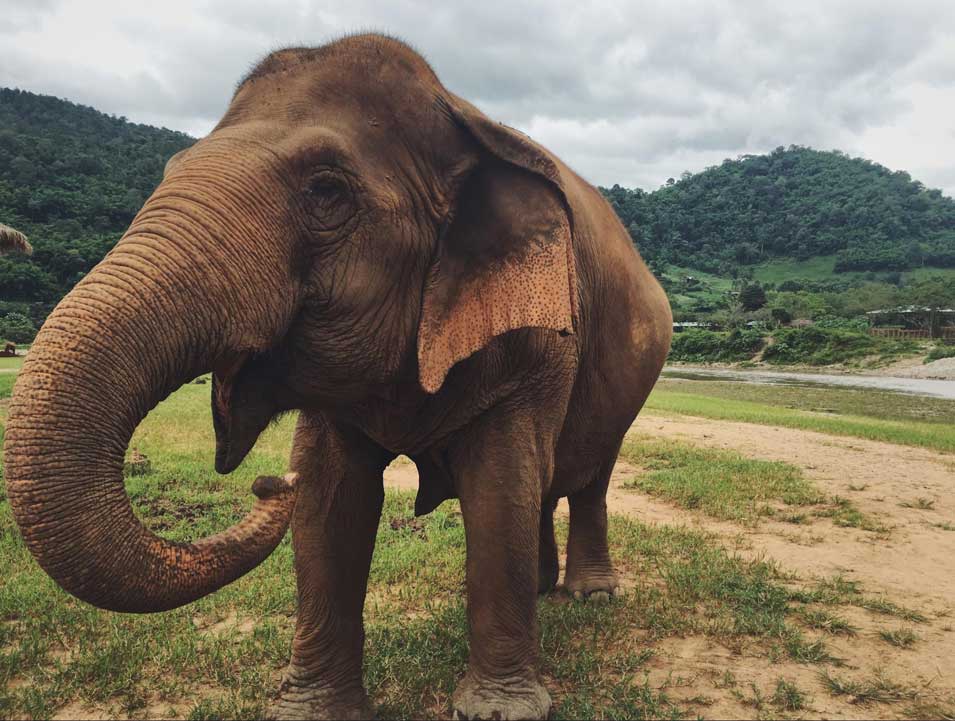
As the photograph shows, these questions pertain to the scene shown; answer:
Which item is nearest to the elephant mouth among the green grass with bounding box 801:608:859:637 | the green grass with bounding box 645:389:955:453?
the green grass with bounding box 801:608:859:637

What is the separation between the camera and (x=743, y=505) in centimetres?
655

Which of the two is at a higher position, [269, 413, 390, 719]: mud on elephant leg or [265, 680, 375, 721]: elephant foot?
[269, 413, 390, 719]: mud on elephant leg

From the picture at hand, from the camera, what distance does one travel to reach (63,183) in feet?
241

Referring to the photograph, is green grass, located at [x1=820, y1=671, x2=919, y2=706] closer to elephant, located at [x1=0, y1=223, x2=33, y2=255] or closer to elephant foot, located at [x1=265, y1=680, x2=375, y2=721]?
elephant foot, located at [x1=265, y1=680, x2=375, y2=721]

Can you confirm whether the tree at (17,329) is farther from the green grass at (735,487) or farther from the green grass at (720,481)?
the green grass at (735,487)

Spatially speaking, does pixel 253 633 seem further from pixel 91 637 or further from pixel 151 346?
pixel 151 346

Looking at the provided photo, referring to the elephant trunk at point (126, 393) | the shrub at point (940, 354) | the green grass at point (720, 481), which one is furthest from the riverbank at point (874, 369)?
the elephant trunk at point (126, 393)

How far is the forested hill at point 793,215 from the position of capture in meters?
112

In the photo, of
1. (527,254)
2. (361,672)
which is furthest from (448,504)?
(527,254)

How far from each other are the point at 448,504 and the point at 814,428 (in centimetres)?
914

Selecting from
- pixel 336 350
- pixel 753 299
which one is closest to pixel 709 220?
pixel 753 299

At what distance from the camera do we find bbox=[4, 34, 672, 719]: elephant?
5.20 feet

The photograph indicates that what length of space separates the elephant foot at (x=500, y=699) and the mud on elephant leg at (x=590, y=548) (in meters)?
1.54

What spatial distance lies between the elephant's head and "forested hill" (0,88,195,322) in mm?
47303
